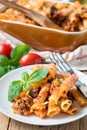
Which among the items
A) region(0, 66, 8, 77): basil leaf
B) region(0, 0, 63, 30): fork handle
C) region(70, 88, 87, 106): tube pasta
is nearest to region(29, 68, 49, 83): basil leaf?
region(70, 88, 87, 106): tube pasta

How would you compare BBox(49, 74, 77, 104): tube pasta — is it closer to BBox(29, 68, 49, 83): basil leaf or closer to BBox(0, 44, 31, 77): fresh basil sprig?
BBox(29, 68, 49, 83): basil leaf

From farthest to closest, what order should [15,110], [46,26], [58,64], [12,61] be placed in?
1. [46,26]
2. [12,61]
3. [58,64]
4. [15,110]

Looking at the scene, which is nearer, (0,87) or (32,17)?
(0,87)

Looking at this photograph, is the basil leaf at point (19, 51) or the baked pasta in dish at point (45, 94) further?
the basil leaf at point (19, 51)

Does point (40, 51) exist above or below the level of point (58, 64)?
below

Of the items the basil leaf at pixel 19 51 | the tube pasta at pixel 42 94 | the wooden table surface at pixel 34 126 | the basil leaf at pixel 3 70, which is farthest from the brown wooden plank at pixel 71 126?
the basil leaf at pixel 19 51

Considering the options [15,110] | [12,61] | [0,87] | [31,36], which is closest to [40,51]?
[31,36]

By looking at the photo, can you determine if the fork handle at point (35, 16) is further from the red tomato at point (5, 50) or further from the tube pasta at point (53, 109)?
the tube pasta at point (53, 109)

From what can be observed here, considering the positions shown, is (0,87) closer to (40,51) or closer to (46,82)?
(46,82)
